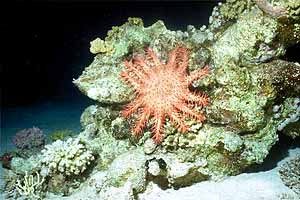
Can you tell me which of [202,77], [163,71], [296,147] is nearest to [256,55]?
[202,77]

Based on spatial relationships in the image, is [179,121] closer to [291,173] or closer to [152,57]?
[152,57]

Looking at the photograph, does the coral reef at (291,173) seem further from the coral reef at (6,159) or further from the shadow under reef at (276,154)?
the coral reef at (6,159)

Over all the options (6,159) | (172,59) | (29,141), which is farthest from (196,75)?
(29,141)

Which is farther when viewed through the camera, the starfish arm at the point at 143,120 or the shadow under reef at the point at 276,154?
the shadow under reef at the point at 276,154

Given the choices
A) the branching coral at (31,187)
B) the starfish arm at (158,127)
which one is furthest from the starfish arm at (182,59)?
the branching coral at (31,187)

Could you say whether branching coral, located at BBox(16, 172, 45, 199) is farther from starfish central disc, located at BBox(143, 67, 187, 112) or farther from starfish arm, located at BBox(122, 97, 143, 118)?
starfish central disc, located at BBox(143, 67, 187, 112)

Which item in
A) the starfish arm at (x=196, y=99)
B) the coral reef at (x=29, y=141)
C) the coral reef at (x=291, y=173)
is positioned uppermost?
A: the coral reef at (x=29, y=141)

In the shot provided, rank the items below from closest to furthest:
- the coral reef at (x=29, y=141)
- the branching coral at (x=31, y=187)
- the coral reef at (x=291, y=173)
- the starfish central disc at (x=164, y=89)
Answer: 1. the starfish central disc at (x=164, y=89)
2. the coral reef at (x=291, y=173)
3. the branching coral at (x=31, y=187)
4. the coral reef at (x=29, y=141)

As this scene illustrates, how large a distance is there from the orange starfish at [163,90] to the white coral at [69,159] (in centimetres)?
116

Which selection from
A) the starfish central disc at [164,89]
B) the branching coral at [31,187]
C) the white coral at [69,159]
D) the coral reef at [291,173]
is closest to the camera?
the starfish central disc at [164,89]

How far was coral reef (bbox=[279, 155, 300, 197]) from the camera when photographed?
19.3 ft

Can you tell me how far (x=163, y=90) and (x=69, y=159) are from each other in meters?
2.22

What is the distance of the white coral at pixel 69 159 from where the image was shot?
20.5 feet

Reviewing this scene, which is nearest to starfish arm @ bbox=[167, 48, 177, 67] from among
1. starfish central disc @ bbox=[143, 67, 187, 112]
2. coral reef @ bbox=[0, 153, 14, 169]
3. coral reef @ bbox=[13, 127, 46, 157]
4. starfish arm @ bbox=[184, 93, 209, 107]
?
Result: starfish central disc @ bbox=[143, 67, 187, 112]
